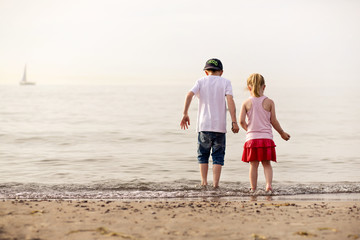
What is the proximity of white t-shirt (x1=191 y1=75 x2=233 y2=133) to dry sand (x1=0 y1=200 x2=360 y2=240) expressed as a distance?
56.6 inches

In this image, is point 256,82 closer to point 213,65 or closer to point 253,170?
point 213,65

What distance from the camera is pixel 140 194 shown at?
6.54 meters

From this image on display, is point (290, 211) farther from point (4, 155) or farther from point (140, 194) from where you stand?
point (4, 155)

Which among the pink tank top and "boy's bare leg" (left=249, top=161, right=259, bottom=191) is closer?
the pink tank top

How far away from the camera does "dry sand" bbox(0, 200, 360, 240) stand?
160 inches

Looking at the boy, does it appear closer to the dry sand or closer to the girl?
the girl

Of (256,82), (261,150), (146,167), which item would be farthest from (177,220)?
(146,167)

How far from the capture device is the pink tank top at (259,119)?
21.2ft

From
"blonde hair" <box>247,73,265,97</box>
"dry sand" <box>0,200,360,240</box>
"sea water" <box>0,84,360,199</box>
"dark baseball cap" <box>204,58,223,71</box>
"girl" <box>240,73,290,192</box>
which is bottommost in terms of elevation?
"dry sand" <box>0,200,360,240</box>

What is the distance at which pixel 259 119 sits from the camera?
6.47 meters

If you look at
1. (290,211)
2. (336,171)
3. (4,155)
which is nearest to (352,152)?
(336,171)

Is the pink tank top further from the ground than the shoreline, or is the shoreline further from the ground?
the pink tank top

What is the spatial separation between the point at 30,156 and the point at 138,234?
24.9ft

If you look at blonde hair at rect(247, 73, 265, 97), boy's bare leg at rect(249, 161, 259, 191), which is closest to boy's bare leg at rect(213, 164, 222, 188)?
boy's bare leg at rect(249, 161, 259, 191)
